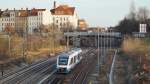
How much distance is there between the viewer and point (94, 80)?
42688mm

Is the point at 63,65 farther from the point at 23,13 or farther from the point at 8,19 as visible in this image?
the point at 8,19

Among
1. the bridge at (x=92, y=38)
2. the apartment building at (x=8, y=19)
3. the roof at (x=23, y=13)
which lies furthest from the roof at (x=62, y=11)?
the bridge at (x=92, y=38)

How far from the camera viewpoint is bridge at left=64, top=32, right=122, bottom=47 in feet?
370

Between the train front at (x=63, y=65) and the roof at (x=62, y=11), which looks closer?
the train front at (x=63, y=65)

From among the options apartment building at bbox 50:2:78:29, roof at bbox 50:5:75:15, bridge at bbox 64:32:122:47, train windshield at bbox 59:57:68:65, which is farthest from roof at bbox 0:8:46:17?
train windshield at bbox 59:57:68:65

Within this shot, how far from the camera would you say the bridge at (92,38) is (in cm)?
11275

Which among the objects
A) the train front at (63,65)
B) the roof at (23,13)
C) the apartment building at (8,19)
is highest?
the roof at (23,13)

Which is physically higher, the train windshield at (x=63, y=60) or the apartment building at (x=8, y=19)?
the apartment building at (x=8, y=19)

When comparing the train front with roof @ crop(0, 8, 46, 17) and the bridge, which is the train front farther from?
roof @ crop(0, 8, 46, 17)

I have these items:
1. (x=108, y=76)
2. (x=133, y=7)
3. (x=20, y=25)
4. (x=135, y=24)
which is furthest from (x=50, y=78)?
(x=20, y=25)

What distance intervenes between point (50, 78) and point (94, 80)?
5156mm

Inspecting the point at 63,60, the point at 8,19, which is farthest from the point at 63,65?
the point at 8,19

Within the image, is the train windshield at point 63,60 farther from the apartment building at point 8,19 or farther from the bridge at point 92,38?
the apartment building at point 8,19

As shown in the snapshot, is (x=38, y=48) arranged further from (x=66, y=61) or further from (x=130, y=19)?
(x=66, y=61)
